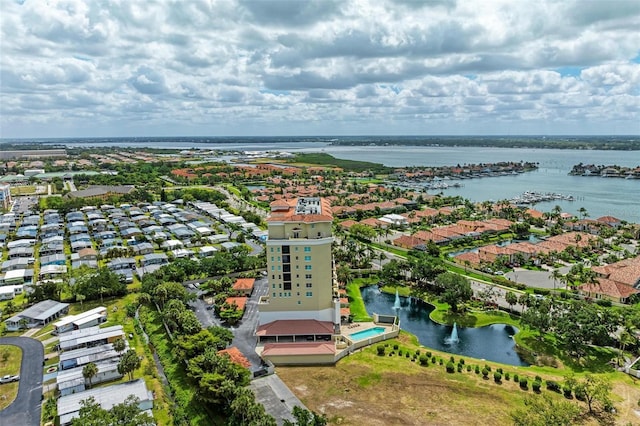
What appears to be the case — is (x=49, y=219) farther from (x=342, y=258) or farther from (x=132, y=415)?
(x=132, y=415)

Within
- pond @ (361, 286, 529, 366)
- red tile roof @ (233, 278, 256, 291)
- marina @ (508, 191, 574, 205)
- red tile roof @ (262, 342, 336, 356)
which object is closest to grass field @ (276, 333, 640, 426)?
red tile roof @ (262, 342, 336, 356)

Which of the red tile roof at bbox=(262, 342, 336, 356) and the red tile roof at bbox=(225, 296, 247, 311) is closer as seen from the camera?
the red tile roof at bbox=(262, 342, 336, 356)

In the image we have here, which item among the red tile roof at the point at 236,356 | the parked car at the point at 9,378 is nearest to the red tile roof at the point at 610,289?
the red tile roof at the point at 236,356

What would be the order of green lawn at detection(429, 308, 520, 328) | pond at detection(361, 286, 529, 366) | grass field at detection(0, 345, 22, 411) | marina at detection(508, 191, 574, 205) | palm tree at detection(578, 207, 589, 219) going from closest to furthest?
1. grass field at detection(0, 345, 22, 411)
2. pond at detection(361, 286, 529, 366)
3. green lawn at detection(429, 308, 520, 328)
4. palm tree at detection(578, 207, 589, 219)
5. marina at detection(508, 191, 574, 205)

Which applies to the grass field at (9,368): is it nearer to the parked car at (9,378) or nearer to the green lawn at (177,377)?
the parked car at (9,378)

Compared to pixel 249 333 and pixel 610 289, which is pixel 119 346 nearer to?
pixel 249 333

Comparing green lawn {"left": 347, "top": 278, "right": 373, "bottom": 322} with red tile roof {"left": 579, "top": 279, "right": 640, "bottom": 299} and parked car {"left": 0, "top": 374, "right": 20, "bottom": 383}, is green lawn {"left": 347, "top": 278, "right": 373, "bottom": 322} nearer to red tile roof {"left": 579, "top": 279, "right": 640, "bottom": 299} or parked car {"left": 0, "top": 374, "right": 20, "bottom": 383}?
red tile roof {"left": 579, "top": 279, "right": 640, "bottom": 299}

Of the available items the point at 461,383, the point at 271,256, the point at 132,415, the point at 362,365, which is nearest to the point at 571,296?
the point at 461,383
